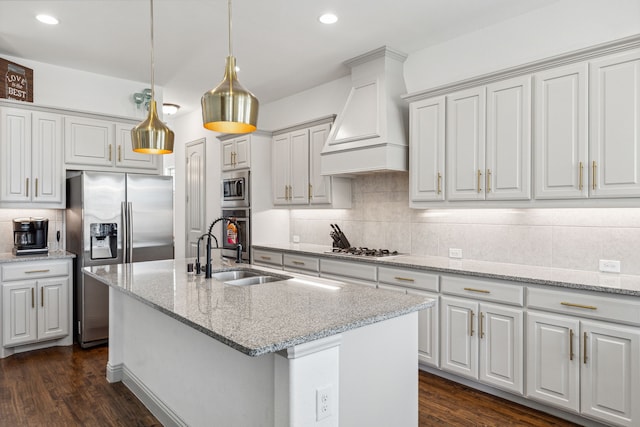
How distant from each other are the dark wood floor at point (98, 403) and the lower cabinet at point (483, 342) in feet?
0.55

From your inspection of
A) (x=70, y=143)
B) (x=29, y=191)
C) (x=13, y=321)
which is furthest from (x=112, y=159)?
(x=13, y=321)

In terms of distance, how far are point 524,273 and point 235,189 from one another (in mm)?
3465

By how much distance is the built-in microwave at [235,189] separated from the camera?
4980 millimetres

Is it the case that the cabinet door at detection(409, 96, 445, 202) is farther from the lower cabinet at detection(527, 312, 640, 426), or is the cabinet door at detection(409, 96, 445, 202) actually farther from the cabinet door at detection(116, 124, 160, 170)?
the cabinet door at detection(116, 124, 160, 170)

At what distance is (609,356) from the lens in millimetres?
2342

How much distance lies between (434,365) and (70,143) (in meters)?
4.20

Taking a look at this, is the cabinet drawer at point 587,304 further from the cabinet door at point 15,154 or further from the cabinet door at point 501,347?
the cabinet door at point 15,154

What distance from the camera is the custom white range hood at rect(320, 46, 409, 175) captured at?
370 centimetres

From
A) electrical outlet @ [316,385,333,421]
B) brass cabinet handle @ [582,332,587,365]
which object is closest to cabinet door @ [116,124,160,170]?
electrical outlet @ [316,385,333,421]

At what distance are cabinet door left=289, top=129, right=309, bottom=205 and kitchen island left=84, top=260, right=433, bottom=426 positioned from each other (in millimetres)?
2130

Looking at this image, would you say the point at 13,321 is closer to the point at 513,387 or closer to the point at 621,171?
the point at 513,387

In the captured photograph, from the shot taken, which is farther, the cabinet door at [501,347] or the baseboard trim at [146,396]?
the cabinet door at [501,347]

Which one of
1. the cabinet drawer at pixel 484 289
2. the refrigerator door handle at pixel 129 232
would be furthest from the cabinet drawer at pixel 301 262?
the refrigerator door handle at pixel 129 232

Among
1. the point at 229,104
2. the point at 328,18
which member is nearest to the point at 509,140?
the point at 328,18
